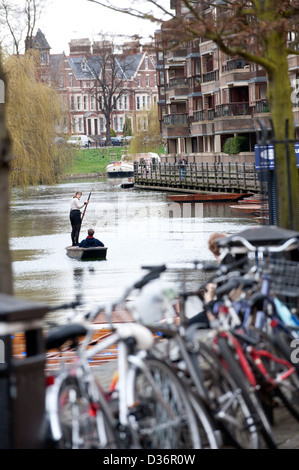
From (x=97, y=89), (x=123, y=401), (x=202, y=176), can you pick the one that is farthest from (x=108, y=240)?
(x=97, y=89)

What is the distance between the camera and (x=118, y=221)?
4397 cm

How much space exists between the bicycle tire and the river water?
382cm

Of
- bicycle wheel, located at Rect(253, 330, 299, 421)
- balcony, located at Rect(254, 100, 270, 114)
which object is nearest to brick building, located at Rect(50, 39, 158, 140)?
balcony, located at Rect(254, 100, 270, 114)

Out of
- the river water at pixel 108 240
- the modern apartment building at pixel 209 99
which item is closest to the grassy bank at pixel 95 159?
the modern apartment building at pixel 209 99

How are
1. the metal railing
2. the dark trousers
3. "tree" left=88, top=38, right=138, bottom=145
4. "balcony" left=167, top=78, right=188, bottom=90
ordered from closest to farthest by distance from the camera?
the dark trousers
the metal railing
"balcony" left=167, top=78, right=188, bottom=90
"tree" left=88, top=38, right=138, bottom=145

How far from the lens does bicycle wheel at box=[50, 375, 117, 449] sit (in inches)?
152

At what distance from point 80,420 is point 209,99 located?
77731mm

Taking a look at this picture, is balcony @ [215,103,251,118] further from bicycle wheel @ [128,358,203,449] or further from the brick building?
the brick building

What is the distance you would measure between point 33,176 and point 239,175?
64.7 ft

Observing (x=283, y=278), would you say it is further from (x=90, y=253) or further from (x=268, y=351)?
(x=90, y=253)

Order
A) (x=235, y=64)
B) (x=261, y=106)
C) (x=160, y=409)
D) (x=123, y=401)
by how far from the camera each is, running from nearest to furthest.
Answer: (x=123, y=401) < (x=160, y=409) < (x=261, y=106) < (x=235, y=64)

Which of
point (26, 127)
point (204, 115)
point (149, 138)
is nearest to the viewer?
point (26, 127)

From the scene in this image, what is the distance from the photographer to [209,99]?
80438 mm

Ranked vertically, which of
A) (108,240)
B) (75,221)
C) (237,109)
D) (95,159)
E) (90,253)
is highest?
(237,109)
